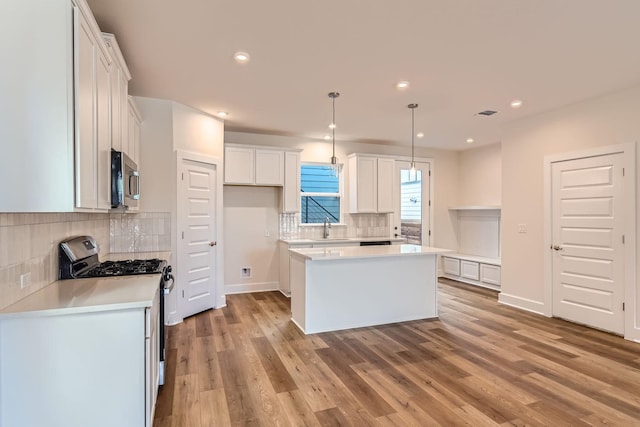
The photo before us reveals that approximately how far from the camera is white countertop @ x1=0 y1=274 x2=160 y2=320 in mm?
1720

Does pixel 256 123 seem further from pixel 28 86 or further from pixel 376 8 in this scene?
pixel 28 86

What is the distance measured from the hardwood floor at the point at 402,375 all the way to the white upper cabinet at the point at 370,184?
8.42 ft

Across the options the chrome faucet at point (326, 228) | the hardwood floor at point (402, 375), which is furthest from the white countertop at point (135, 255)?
the chrome faucet at point (326, 228)

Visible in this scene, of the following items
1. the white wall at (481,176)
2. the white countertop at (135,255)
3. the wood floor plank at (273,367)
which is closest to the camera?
the wood floor plank at (273,367)

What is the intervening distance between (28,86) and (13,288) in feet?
3.43

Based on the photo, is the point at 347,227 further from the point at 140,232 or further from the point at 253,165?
the point at 140,232

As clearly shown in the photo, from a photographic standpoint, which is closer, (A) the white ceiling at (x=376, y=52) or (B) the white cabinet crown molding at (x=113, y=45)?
(A) the white ceiling at (x=376, y=52)

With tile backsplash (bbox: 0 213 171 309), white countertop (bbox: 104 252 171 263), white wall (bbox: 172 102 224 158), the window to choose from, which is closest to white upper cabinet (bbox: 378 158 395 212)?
the window

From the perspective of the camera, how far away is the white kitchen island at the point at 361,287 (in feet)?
12.7

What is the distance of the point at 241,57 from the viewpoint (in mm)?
3025

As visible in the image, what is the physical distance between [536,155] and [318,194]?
3.41 metres

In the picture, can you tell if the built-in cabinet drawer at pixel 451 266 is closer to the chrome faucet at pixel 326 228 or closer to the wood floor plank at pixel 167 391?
the chrome faucet at pixel 326 228

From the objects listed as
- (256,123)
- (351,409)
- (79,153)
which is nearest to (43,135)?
(79,153)

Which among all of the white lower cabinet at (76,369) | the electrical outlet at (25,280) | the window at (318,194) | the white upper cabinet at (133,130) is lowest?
the white lower cabinet at (76,369)
